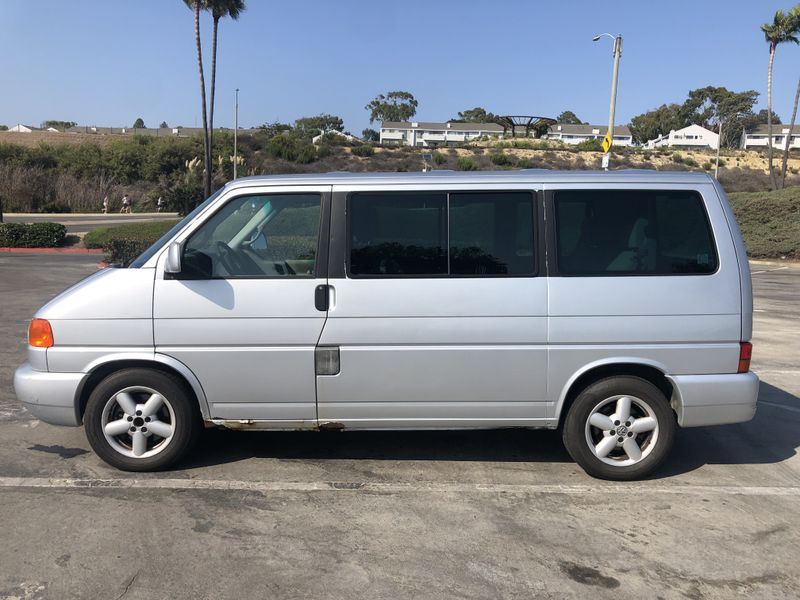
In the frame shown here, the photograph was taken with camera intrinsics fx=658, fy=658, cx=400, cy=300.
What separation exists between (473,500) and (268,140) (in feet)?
194

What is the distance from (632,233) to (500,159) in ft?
184

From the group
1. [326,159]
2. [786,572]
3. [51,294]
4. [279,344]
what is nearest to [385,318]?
[279,344]

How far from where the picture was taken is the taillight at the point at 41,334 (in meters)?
4.33

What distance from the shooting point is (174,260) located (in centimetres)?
418

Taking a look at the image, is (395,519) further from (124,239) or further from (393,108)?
(393,108)

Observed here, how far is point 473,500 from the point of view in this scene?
425 centimetres

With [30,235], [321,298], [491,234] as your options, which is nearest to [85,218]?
[30,235]

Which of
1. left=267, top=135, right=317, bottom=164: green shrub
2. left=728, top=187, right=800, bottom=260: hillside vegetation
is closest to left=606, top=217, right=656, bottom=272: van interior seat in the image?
left=728, top=187, right=800, bottom=260: hillside vegetation

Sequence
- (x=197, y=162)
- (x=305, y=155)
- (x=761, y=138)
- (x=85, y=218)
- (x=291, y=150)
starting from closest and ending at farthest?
(x=85, y=218) → (x=197, y=162) → (x=305, y=155) → (x=291, y=150) → (x=761, y=138)

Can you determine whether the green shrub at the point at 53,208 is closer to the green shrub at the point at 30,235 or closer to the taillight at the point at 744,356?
the green shrub at the point at 30,235

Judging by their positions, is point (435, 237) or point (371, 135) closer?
point (435, 237)

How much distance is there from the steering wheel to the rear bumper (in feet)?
9.71

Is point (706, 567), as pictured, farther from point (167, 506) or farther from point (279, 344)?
point (167, 506)

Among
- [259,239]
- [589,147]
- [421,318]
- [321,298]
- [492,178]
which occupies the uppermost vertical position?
[589,147]
